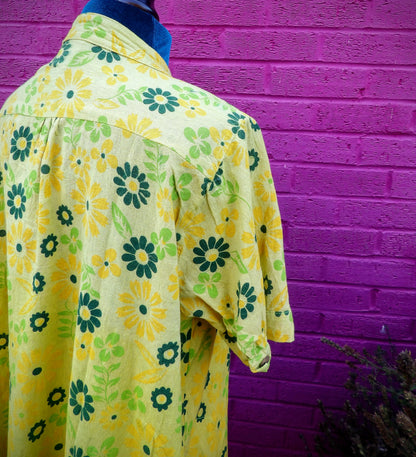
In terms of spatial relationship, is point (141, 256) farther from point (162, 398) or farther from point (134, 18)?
point (134, 18)

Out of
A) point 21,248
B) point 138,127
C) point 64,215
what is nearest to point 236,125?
point 138,127

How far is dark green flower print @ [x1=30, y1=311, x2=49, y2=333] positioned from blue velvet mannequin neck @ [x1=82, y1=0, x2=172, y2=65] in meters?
0.60

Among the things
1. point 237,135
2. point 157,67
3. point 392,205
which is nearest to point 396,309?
point 392,205

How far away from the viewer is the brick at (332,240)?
4.56ft

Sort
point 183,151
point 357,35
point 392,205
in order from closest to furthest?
1. point 183,151
2. point 357,35
3. point 392,205

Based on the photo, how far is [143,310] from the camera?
0.75 meters

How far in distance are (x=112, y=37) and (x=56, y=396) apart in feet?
2.57

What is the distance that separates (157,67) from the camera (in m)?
0.79

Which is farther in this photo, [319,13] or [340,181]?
[340,181]

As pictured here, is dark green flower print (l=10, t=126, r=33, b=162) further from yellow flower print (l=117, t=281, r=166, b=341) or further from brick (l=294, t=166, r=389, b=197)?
brick (l=294, t=166, r=389, b=197)

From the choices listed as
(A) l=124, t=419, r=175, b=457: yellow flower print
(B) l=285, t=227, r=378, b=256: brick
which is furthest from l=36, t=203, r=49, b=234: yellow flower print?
(B) l=285, t=227, r=378, b=256: brick

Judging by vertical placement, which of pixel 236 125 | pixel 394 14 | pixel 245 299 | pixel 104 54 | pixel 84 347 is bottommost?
pixel 84 347

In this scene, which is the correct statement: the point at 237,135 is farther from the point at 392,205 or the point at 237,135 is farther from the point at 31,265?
the point at 392,205

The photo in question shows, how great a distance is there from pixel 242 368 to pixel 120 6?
4.27ft
